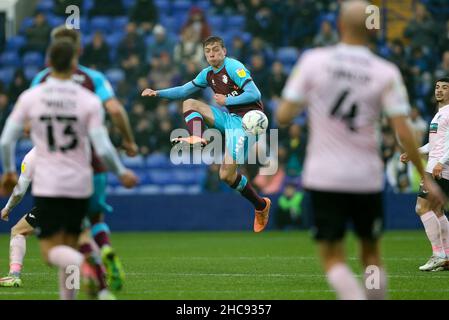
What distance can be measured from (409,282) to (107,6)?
18.0 m

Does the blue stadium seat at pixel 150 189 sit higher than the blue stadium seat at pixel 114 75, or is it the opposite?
the blue stadium seat at pixel 114 75

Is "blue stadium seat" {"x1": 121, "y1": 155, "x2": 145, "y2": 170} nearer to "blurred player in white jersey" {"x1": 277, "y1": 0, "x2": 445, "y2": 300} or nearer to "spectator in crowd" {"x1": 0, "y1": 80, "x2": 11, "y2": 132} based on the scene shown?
"spectator in crowd" {"x1": 0, "y1": 80, "x2": 11, "y2": 132}

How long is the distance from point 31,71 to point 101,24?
2711 millimetres

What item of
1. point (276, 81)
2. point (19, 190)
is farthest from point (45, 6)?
point (19, 190)

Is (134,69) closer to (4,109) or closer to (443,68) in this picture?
(4,109)

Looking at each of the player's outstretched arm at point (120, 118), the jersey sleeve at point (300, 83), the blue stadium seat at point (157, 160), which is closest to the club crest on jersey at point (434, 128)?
the player's outstretched arm at point (120, 118)

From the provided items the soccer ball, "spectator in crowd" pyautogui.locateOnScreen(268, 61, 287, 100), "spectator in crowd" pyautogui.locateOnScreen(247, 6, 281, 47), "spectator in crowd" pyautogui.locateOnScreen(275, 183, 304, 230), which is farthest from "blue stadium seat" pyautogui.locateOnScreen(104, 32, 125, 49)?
the soccer ball

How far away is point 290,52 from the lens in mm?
25656

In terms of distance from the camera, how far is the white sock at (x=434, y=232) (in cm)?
1316

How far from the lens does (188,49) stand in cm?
2511

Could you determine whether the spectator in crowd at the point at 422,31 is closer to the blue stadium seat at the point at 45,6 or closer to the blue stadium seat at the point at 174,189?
the blue stadium seat at the point at 174,189

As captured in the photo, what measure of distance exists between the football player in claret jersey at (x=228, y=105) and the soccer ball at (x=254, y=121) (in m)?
0.17

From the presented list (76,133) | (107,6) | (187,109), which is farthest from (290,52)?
(76,133)
